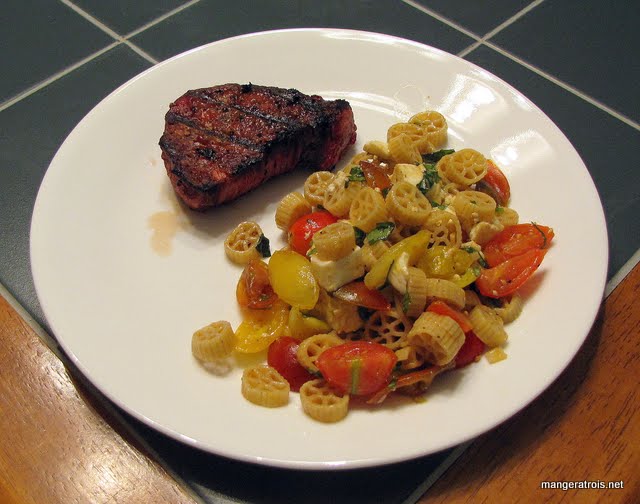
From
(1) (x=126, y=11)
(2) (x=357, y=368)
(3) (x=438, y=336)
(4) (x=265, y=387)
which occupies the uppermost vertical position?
(1) (x=126, y=11)

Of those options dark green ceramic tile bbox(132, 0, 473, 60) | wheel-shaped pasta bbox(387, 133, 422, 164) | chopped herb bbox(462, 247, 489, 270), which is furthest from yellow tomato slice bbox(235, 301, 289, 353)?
dark green ceramic tile bbox(132, 0, 473, 60)

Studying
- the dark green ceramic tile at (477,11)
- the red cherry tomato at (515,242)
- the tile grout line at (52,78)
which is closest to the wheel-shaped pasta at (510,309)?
the red cherry tomato at (515,242)

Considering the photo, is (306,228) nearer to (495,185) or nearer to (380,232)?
(380,232)

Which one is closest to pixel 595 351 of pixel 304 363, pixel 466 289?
pixel 466 289

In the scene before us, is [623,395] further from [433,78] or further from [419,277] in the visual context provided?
[433,78]

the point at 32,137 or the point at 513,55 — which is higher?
the point at 513,55

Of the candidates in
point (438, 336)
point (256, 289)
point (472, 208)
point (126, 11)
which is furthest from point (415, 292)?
point (126, 11)
